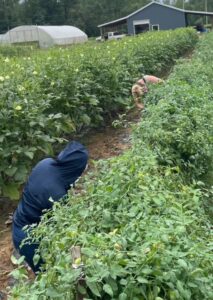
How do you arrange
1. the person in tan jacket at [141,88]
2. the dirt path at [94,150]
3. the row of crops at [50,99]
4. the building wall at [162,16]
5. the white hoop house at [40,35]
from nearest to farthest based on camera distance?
the dirt path at [94,150] → the row of crops at [50,99] → the person in tan jacket at [141,88] → the white hoop house at [40,35] → the building wall at [162,16]

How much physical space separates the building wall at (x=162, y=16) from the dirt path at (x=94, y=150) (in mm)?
39837

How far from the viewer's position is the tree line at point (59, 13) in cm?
6525

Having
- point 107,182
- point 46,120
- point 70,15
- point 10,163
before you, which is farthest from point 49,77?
point 70,15

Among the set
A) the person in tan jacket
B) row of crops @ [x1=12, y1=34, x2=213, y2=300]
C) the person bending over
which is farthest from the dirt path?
row of crops @ [x1=12, y1=34, x2=213, y2=300]

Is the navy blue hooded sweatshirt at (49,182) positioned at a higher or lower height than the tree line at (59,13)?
lower

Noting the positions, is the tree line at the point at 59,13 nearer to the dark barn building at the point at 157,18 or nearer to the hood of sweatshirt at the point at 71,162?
the dark barn building at the point at 157,18

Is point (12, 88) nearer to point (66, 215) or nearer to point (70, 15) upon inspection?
point (66, 215)

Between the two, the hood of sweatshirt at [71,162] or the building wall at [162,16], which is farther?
the building wall at [162,16]

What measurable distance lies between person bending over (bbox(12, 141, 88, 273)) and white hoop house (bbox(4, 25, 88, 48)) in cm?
3535

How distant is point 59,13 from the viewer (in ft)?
233

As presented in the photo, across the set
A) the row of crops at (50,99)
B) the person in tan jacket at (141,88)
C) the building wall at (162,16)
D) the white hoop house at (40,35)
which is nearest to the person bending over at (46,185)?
the row of crops at (50,99)

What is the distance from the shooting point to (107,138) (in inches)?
331

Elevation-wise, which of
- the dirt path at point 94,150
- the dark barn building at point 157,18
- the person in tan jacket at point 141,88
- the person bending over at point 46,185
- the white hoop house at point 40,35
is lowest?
the dirt path at point 94,150

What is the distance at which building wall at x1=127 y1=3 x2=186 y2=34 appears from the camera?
155 feet
